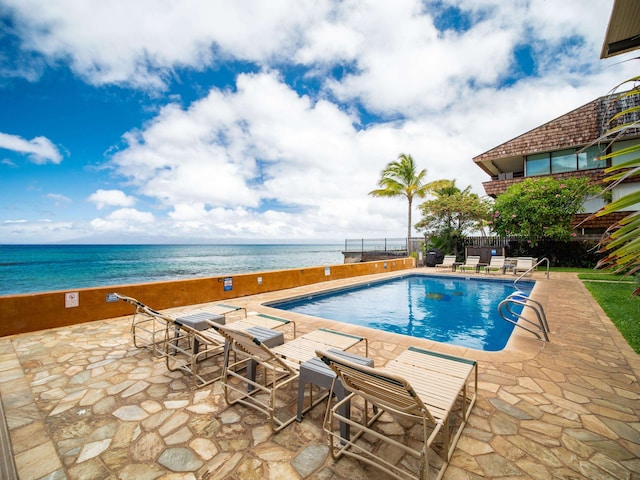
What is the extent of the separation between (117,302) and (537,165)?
881 inches

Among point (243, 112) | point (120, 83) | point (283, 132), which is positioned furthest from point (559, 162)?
point (120, 83)

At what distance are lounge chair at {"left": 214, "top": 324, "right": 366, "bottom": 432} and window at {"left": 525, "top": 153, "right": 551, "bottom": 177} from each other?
2039cm

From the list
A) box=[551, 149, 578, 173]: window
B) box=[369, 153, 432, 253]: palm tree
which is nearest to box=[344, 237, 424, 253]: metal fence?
box=[369, 153, 432, 253]: palm tree

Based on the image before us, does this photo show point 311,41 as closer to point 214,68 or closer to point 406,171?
point 214,68

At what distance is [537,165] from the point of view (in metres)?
18.3

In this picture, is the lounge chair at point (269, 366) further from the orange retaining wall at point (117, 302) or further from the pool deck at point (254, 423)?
the orange retaining wall at point (117, 302)

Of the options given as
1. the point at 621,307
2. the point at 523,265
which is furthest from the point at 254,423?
the point at 523,265

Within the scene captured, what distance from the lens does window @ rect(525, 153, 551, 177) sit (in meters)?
18.0

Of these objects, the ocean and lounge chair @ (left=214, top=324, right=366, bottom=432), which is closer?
lounge chair @ (left=214, top=324, right=366, bottom=432)

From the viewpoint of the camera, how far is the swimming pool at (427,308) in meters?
6.45

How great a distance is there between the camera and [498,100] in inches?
529

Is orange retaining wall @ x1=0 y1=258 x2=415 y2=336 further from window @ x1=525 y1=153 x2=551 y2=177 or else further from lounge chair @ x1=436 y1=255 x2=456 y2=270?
window @ x1=525 y1=153 x2=551 y2=177

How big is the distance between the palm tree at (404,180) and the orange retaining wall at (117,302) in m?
15.7

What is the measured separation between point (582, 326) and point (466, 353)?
9.54ft
